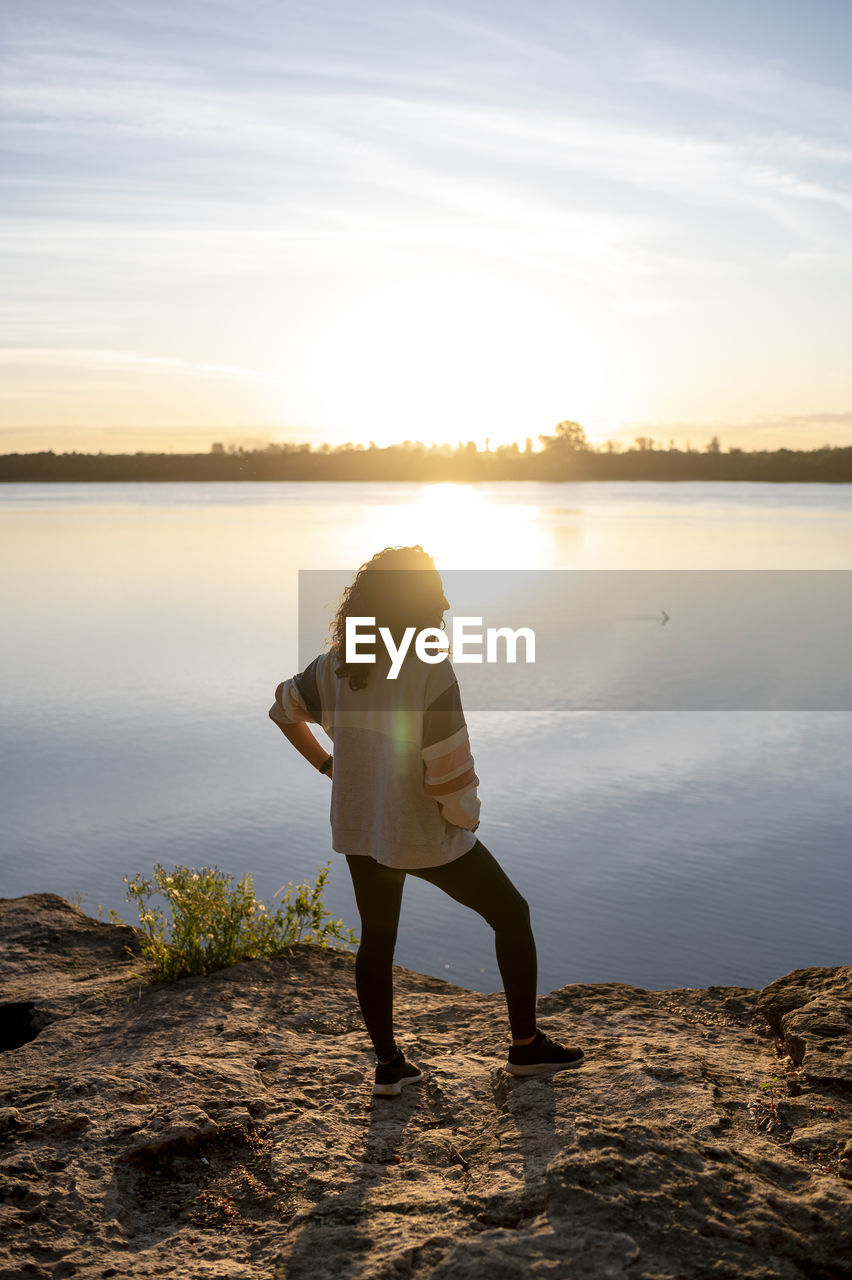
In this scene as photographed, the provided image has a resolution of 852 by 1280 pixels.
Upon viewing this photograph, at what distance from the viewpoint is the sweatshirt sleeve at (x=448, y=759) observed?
3.14 metres

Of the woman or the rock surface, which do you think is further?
the woman

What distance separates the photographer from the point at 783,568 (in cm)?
2575

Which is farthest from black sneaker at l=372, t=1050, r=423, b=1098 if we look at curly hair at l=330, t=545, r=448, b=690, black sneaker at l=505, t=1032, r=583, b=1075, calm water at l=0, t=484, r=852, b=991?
calm water at l=0, t=484, r=852, b=991

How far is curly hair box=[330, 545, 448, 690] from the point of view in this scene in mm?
3219

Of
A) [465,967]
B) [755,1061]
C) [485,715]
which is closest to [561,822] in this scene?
[465,967]

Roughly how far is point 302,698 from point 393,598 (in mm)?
486

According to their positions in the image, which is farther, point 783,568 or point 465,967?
point 783,568

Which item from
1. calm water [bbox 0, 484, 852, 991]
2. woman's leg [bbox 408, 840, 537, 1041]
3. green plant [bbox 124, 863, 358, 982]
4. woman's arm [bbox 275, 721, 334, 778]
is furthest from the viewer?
calm water [bbox 0, 484, 852, 991]

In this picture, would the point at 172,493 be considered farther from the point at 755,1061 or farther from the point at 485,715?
the point at 755,1061

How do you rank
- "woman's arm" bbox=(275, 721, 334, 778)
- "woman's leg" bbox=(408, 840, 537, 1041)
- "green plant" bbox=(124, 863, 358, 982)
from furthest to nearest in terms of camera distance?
"green plant" bbox=(124, 863, 358, 982) < "woman's arm" bbox=(275, 721, 334, 778) < "woman's leg" bbox=(408, 840, 537, 1041)

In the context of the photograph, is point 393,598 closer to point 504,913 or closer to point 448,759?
point 448,759

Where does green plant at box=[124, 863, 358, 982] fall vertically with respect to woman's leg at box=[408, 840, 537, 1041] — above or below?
below

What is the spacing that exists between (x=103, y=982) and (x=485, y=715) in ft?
25.3

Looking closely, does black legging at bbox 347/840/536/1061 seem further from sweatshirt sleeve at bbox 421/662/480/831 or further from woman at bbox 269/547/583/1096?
sweatshirt sleeve at bbox 421/662/480/831
